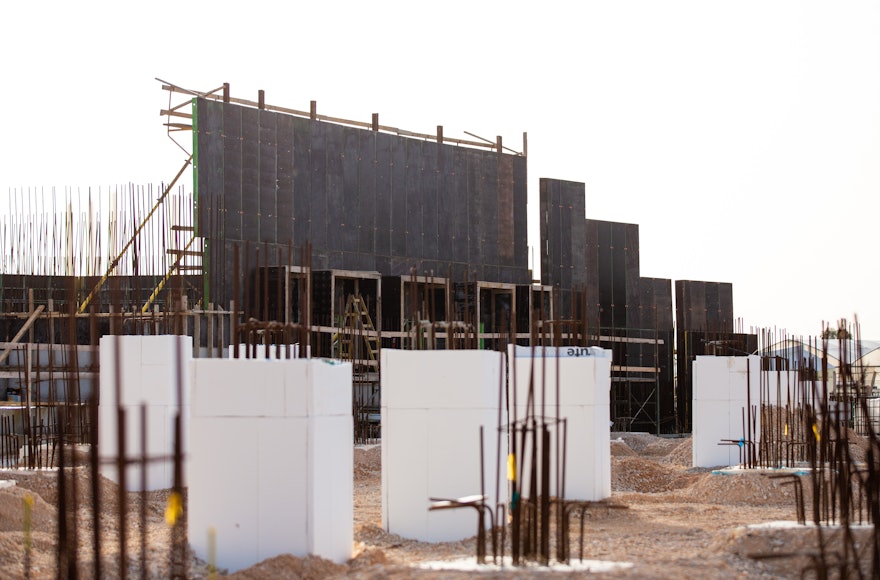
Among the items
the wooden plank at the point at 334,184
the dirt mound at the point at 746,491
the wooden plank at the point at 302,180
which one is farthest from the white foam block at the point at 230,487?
the wooden plank at the point at 334,184

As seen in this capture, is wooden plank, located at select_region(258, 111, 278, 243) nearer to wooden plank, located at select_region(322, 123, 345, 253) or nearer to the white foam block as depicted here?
wooden plank, located at select_region(322, 123, 345, 253)

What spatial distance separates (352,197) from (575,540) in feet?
63.7

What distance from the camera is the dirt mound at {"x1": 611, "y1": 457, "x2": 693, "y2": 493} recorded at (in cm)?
2284

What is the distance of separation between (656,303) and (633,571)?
2973 cm

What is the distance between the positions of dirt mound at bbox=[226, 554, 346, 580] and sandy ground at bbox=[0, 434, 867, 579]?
12 mm

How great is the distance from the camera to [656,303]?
39.8 metres

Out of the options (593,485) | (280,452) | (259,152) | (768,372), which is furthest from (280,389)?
(259,152)

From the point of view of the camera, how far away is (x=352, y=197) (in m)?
32.9

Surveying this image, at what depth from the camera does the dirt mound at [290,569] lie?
11.5 meters

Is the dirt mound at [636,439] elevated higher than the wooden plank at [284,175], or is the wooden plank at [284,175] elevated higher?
the wooden plank at [284,175]

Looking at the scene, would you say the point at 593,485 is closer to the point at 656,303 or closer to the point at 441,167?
the point at 441,167

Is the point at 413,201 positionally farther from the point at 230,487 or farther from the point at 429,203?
the point at 230,487

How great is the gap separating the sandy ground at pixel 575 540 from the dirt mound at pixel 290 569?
0.01m

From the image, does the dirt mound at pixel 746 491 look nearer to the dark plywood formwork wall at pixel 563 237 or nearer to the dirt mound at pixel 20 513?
the dirt mound at pixel 20 513
